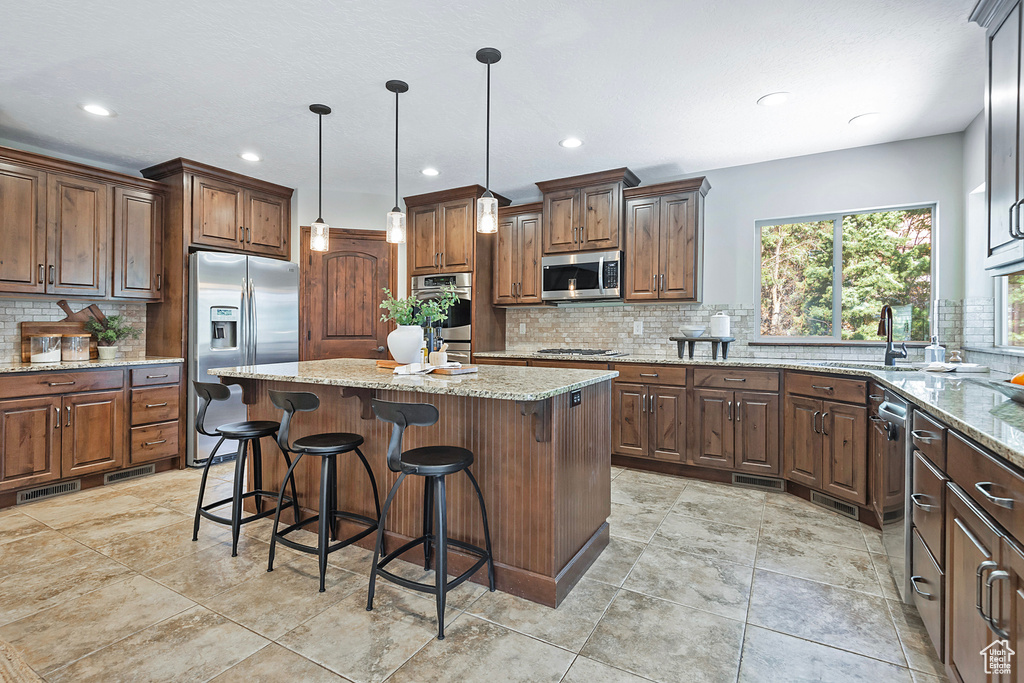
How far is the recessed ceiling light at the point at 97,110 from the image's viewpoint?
10.6ft

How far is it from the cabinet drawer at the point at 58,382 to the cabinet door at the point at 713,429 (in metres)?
4.45

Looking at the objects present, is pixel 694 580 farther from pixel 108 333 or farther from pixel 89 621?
pixel 108 333

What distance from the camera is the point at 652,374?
407cm

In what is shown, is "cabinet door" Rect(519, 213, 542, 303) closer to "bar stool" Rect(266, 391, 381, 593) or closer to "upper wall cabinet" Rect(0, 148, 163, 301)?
"bar stool" Rect(266, 391, 381, 593)

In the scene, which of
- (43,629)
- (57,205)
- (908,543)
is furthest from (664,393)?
(57,205)

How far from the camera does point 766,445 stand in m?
3.68

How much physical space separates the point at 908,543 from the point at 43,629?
3376 mm

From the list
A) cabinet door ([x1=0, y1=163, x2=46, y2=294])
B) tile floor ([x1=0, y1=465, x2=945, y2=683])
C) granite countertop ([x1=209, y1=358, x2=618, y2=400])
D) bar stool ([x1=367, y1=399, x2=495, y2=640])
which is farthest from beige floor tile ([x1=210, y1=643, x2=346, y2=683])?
cabinet door ([x1=0, y1=163, x2=46, y2=294])

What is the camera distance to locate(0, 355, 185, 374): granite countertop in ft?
11.0

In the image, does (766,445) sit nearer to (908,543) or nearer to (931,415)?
(908,543)

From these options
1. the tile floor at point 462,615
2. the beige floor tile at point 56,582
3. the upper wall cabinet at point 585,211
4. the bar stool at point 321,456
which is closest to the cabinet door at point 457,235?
the upper wall cabinet at point 585,211

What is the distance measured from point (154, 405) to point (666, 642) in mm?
4148

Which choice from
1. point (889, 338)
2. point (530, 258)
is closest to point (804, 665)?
point (889, 338)

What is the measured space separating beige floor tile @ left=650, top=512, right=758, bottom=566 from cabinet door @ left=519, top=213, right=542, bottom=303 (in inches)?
101
